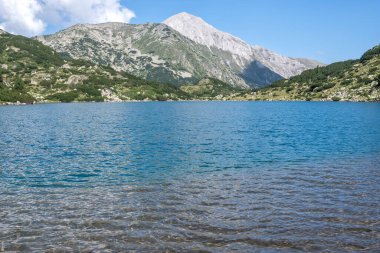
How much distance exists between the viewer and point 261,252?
1836 centimetres

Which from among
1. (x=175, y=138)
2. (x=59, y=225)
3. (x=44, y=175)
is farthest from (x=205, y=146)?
(x=59, y=225)

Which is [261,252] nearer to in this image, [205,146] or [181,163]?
[181,163]

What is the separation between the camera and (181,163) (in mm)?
46062

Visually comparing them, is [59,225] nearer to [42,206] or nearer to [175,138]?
[42,206]

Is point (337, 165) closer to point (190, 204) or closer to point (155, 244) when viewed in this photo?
point (190, 204)

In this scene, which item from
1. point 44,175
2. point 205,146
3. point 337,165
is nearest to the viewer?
point 44,175

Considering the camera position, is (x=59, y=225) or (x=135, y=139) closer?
(x=59, y=225)

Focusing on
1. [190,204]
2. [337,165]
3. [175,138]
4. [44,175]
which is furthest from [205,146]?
[190,204]

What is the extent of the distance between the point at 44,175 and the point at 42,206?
12.7 m

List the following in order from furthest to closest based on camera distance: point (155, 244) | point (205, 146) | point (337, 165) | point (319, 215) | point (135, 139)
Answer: point (135, 139) → point (205, 146) → point (337, 165) → point (319, 215) → point (155, 244)

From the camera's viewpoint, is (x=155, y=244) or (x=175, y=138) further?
(x=175, y=138)

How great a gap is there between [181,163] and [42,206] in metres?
21.6

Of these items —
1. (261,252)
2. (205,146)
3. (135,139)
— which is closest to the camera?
(261,252)

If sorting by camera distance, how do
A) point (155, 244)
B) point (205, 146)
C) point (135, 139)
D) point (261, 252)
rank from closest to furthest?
point (261, 252) < point (155, 244) < point (205, 146) < point (135, 139)
